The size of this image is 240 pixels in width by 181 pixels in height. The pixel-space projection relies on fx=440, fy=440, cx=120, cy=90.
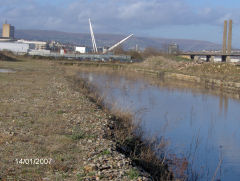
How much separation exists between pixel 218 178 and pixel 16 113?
4.99 m

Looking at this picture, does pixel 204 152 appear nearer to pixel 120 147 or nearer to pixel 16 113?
pixel 120 147

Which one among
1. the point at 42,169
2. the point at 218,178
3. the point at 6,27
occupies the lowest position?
the point at 218,178

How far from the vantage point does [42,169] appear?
6.13m

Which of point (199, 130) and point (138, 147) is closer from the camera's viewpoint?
point (138, 147)

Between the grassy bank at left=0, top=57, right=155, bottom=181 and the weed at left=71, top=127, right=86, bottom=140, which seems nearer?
the grassy bank at left=0, top=57, right=155, bottom=181

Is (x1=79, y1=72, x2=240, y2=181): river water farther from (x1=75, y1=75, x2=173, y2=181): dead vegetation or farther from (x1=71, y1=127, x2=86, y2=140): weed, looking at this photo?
(x1=71, y1=127, x2=86, y2=140): weed

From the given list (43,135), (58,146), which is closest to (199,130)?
(43,135)

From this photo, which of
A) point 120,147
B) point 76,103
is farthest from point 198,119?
point 120,147
